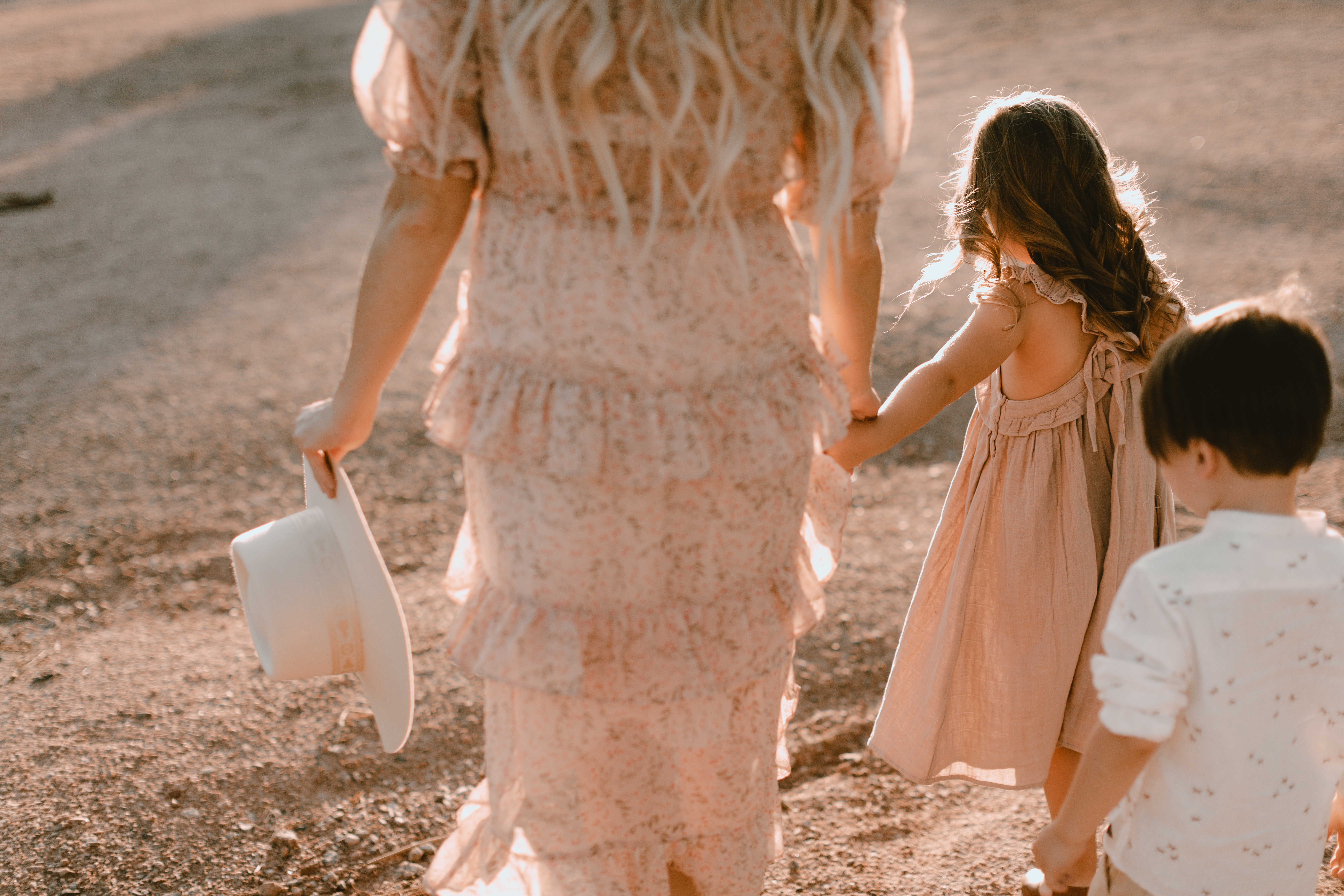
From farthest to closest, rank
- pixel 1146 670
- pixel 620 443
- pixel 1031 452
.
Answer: pixel 1031 452, pixel 620 443, pixel 1146 670

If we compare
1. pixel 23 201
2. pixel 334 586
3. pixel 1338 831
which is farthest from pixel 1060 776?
pixel 23 201

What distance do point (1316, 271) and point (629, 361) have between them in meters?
4.65

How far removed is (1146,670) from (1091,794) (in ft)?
0.57

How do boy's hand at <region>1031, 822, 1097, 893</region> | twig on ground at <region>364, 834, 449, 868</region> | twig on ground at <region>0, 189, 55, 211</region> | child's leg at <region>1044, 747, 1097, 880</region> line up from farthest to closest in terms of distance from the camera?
1. twig on ground at <region>0, 189, 55, 211</region>
2. twig on ground at <region>364, 834, 449, 868</region>
3. child's leg at <region>1044, 747, 1097, 880</region>
4. boy's hand at <region>1031, 822, 1097, 893</region>

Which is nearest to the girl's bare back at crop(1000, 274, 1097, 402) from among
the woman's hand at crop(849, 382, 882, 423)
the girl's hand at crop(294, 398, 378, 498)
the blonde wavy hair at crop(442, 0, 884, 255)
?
the woman's hand at crop(849, 382, 882, 423)

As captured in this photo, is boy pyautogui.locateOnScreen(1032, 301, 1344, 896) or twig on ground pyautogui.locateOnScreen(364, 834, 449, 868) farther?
twig on ground pyautogui.locateOnScreen(364, 834, 449, 868)

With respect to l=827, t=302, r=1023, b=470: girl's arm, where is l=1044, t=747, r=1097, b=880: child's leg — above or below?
below

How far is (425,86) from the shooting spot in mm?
1271

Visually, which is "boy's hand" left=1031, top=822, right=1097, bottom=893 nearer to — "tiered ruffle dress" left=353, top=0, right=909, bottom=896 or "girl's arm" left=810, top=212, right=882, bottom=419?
"tiered ruffle dress" left=353, top=0, right=909, bottom=896

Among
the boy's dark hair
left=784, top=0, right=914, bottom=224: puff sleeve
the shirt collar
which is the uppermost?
left=784, top=0, right=914, bottom=224: puff sleeve

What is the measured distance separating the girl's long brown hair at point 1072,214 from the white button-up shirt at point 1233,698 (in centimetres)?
59

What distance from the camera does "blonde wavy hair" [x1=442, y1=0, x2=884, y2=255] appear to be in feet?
3.92

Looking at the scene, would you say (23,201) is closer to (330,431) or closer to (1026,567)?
(330,431)

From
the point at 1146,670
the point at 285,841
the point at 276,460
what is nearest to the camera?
the point at 1146,670
